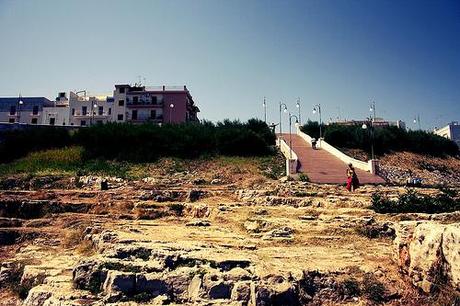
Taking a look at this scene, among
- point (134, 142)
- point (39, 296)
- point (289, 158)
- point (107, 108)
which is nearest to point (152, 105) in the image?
point (107, 108)

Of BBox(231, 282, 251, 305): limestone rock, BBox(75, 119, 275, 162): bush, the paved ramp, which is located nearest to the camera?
BBox(231, 282, 251, 305): limestone rock

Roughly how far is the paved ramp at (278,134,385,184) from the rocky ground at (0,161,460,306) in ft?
17.9

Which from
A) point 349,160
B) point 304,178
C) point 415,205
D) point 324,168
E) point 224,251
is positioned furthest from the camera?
point 349,160

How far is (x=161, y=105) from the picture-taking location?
5200 cm

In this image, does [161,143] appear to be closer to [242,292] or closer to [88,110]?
[242,292]

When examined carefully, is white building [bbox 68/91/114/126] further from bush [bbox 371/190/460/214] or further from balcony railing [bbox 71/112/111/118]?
bush [bbox 371/190/460/214]

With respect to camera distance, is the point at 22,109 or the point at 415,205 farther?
the point at 22,109

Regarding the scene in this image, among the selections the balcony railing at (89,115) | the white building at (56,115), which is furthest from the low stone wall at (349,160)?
the white building at (56,115)

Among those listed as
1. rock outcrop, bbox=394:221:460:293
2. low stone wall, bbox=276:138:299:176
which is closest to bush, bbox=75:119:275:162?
low stone wall, bbox=276:138:299:176

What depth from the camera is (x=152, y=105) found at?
51.9 meters

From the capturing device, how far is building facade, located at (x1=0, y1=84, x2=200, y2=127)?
171ft

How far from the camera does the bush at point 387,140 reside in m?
37.2

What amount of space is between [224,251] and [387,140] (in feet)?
107

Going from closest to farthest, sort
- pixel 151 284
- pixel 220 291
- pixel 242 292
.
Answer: pixel 242 292, pixel 220 291, pixel 151 284
